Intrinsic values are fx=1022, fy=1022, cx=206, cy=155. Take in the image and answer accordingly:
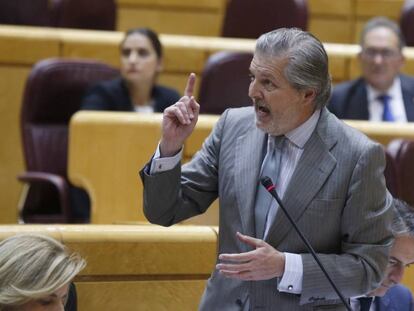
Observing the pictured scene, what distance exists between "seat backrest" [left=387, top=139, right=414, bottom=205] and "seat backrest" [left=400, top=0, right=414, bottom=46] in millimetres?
1095

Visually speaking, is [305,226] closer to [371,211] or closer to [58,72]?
[371,211]

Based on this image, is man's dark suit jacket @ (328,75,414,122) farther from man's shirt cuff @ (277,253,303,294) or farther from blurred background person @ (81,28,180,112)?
man's shirt cuff @ (277,253,303,294)

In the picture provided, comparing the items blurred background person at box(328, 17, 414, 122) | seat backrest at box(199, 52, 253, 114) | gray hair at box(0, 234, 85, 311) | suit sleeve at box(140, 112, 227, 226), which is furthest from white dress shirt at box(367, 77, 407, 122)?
gray hair at box(0, 234, 85, 311)

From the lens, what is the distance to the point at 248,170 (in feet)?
3.18

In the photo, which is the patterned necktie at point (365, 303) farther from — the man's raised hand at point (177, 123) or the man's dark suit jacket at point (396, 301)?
the man's raised hand at point (177, 123)

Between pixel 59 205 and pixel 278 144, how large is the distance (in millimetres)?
1118

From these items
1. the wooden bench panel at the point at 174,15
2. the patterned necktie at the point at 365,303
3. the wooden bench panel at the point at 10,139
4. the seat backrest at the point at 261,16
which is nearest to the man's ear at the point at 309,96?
the patterned necktie at the point at 365,303

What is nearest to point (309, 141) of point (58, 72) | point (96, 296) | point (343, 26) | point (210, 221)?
point (96, 296)

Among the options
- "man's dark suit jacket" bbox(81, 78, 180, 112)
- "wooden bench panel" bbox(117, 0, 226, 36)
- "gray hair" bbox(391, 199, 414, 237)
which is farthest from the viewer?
"wooden bench panel" bbox(117, 0, 226, 36)

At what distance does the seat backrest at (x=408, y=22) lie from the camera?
2580 mm

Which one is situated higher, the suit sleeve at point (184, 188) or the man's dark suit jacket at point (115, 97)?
the suit sleeve at point (184, 188)

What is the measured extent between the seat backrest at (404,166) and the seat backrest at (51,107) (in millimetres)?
731

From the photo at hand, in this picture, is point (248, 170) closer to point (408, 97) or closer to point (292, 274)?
point (292, 274)

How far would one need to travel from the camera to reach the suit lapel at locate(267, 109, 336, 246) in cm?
94
